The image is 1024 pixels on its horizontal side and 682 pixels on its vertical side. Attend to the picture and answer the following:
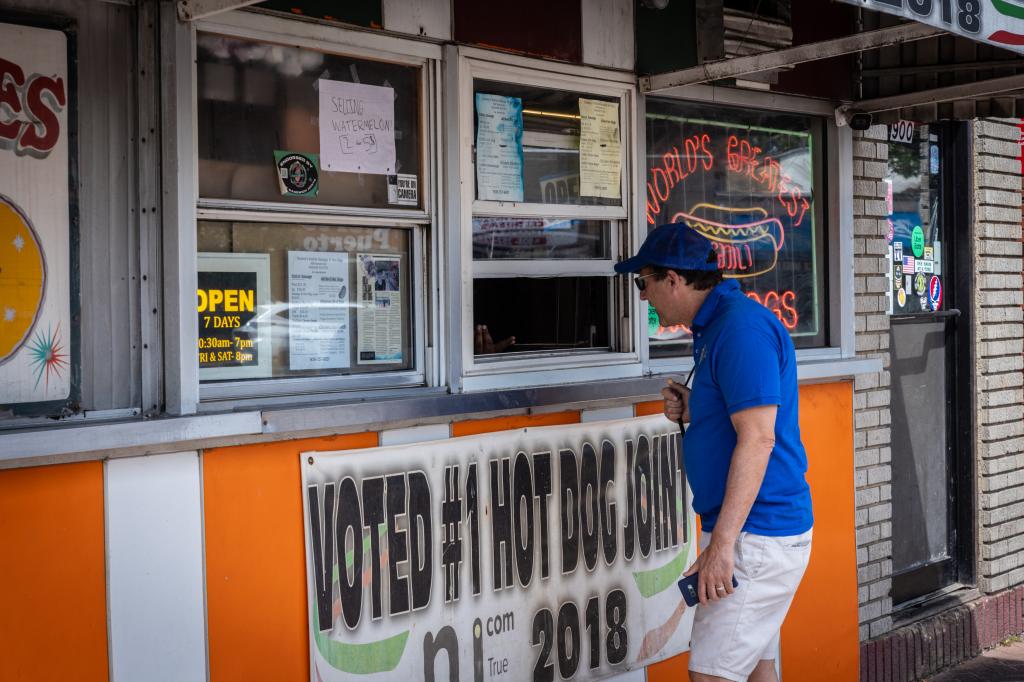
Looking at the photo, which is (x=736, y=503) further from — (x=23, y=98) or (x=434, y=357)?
(x=23, y=98)

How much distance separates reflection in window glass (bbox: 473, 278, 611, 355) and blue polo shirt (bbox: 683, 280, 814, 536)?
3.71ft

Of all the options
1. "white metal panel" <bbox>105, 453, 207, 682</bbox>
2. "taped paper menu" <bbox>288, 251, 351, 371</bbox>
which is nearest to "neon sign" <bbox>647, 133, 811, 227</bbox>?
"taped paper menu" <bbox>288, 251, 351, 371</bbox>

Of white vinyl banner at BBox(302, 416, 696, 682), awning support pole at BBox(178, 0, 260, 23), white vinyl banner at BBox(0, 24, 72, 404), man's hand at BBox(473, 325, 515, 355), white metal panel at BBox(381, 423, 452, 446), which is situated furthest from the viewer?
man's hand at BBox(473, 325, 515, 355)

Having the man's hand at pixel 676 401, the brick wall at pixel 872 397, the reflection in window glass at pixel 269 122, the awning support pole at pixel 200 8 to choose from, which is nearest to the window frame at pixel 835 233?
the brick wall at pixel 872 397

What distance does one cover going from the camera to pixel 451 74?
3.93m

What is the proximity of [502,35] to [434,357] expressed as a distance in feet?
4.14

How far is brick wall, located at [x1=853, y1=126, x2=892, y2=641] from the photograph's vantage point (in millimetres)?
5617

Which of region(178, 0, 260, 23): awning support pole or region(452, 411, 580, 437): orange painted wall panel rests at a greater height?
region(178, 0, 260, 23): awning support pole

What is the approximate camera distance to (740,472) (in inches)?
120

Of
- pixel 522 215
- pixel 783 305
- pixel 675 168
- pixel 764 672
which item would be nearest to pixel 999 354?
pixel 783 305

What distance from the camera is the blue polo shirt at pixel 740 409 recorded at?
3.09 m

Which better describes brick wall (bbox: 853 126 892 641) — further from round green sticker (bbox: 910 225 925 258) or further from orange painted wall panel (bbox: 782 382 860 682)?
round green sticker (bbox: 910 225 925 258)

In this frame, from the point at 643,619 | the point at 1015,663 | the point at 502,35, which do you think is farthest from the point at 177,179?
the point at 1015,663

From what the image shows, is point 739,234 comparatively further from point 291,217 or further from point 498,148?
point 291,217
